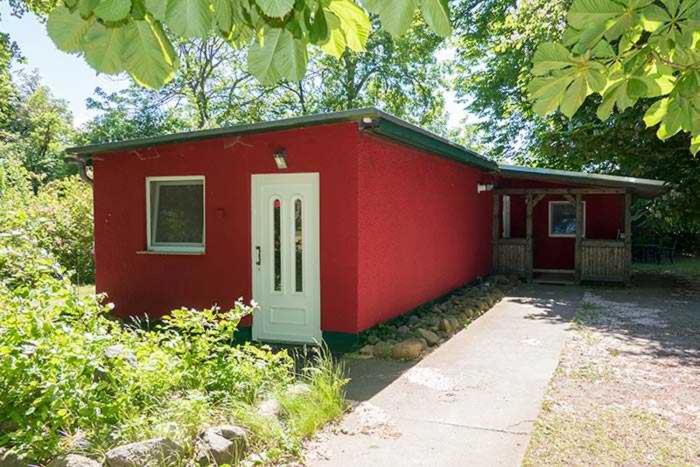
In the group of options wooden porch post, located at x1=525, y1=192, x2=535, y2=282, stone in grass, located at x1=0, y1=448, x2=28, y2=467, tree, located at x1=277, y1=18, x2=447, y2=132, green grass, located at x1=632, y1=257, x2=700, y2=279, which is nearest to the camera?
stone in grass, located at x1=0, y1=448, x2=28, y2=467

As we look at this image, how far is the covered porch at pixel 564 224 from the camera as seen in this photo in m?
12.2

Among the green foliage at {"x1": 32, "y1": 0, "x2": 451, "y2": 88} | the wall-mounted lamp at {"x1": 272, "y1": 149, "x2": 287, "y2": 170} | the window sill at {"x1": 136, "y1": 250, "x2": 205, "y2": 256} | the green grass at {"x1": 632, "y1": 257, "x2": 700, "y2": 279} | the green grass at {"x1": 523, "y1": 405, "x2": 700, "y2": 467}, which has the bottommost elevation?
the green grass at {"x1": 523, "y1": 405, "x2": 700, "y2": 467}

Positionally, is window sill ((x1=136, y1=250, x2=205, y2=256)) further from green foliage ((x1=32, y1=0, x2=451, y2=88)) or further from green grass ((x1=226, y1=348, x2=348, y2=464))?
green foliage ((x1=32, y1=0, x2=451, y2=88))

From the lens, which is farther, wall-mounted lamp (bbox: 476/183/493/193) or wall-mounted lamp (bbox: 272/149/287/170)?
wall-mounted lamp (bbox: 476/183/493/193)

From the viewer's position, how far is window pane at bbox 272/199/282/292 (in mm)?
Answer: 6902

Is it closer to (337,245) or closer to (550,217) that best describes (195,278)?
(337,245)

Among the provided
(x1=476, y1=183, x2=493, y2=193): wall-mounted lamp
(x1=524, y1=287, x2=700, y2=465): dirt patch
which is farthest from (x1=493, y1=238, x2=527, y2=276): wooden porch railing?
(x1=524, y1=287, x2=700, y2=465): dirt patch

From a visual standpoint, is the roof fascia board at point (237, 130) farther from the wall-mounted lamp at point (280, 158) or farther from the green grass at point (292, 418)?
the green grass at point (292, 418)

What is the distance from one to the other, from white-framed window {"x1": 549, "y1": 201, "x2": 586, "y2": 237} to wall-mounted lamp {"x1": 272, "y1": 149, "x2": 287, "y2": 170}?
10051 millimetres

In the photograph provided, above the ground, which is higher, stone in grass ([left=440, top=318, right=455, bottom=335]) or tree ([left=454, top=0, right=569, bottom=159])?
tree ([left=454, top=0, right=569, bottom=159])

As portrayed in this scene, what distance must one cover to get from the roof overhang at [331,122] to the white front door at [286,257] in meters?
0.68

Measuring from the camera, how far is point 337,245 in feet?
21.4

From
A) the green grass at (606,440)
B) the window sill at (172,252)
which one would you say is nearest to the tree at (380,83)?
the window sill at (172,252)

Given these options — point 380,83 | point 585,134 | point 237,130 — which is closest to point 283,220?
point 237,130
